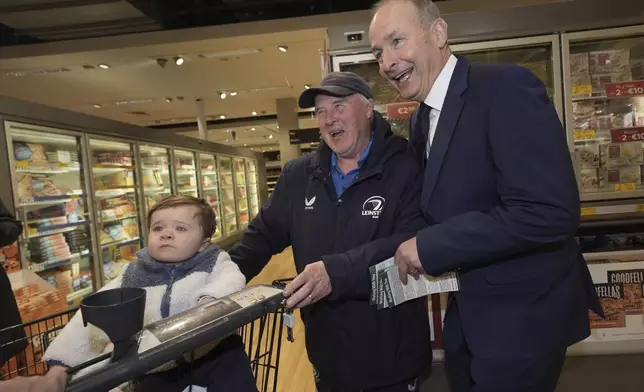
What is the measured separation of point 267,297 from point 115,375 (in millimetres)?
375

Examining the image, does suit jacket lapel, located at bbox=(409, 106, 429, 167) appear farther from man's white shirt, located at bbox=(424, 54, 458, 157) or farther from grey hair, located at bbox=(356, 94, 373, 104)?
grey hair, located at bbox=(356, 94, 373, 104)

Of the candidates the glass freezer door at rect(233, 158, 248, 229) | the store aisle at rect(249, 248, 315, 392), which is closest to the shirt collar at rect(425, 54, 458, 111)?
the store aisle at rect(249, 248, 315, 392)

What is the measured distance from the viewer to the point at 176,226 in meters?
1.29

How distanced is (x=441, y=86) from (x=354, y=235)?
0.56 m

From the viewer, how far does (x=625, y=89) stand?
279 centimetres

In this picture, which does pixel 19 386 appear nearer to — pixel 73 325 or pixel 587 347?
pixel 73 325

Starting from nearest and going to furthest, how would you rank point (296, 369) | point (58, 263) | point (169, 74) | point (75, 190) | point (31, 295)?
point (31, 295) → point (296, 369) → point (58, 263) → point (75, 190) → point (169, 74)

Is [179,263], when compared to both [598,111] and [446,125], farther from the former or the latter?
[598,111]

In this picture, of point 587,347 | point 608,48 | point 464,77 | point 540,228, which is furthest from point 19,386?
point 608,48

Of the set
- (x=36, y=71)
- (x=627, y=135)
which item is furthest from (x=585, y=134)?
(x=36, y=71)

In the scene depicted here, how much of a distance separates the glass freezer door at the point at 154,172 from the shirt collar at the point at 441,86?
17.9ft

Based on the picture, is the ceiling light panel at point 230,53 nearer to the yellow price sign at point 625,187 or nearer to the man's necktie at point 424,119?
the yellow price sign at point 625,187

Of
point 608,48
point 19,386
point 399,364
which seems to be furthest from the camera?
point 608,48

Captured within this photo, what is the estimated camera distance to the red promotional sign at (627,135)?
9.25 feet
